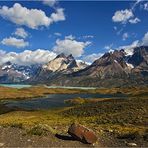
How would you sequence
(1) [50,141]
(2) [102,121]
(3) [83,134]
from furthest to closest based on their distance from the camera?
(2) [102,121], (1) [50,141], (3) [83,134]

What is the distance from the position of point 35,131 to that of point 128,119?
132ft

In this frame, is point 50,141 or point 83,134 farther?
point 50,141

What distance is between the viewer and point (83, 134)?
25.3 m

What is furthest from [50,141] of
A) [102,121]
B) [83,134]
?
[102,121]

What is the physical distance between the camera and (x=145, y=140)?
26.9 metres

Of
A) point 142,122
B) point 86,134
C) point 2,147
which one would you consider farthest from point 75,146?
point 142,122

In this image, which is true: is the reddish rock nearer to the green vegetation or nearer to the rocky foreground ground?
the rocky foreground ground

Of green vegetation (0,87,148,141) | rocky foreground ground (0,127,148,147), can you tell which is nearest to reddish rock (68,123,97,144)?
rocky foreground ground (0,127,148,147)

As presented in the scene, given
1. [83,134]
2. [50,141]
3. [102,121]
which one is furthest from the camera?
[102,121]

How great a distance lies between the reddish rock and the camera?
25128 millimetres

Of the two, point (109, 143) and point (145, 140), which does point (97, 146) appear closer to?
point (109, 143)

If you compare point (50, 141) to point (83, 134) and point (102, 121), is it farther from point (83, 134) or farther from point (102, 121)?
point (102, 121)

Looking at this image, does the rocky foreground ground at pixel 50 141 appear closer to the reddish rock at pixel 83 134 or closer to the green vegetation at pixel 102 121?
the reddish rock at pixel 83 134

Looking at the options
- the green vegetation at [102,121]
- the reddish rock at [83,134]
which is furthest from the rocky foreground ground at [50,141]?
the green vegetation at [102,121]
